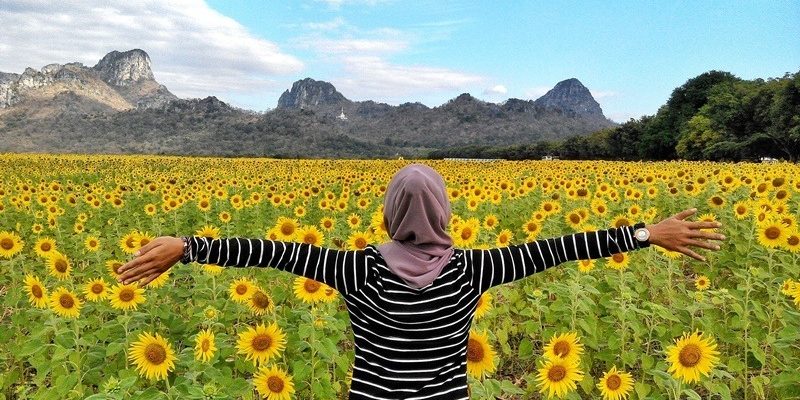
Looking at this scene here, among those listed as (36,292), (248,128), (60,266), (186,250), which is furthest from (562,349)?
(248,128)

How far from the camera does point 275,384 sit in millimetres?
3154

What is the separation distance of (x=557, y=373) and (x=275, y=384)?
150 centimetres

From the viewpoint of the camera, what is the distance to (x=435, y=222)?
6.82 ft

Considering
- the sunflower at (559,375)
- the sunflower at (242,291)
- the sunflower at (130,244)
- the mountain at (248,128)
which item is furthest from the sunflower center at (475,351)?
the mountain at (248,128)

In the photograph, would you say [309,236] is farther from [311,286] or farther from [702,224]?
[702,224]

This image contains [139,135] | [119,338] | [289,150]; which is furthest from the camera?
[139,135]

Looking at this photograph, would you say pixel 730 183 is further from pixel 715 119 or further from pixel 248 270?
pixel 715 119

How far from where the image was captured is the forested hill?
46.6m

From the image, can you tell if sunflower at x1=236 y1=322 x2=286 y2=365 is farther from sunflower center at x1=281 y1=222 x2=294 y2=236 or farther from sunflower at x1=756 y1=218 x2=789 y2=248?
sunflower at x1=756 y1=218 x2=789 y2=248

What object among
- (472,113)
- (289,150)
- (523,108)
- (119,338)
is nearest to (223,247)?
(119,338)

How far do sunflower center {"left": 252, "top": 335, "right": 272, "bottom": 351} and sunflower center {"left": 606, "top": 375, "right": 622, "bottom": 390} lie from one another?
1875 mm

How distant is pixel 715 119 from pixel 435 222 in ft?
200

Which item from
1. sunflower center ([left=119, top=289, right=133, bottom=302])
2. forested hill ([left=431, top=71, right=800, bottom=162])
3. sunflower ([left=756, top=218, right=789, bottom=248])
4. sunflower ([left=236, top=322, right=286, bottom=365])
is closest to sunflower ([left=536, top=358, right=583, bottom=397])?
sunflower ([left=236, top=322, right=286, bottom=365])

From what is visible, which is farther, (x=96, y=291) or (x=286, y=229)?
(x=286, y=229)
